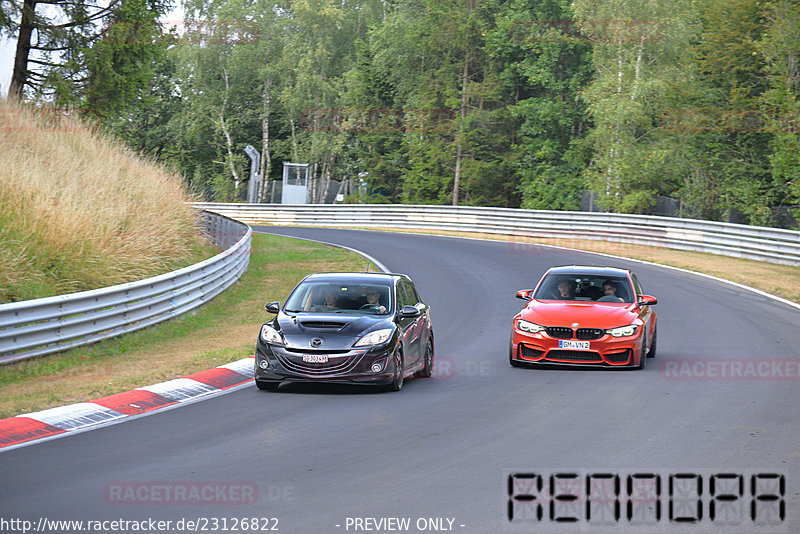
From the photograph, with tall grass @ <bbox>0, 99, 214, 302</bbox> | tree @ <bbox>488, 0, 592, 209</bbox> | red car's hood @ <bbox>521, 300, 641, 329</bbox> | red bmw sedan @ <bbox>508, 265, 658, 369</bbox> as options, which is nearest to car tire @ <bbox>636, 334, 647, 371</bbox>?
red bmw sedan @ <bbox>508, 265, 658, 369</bbox>

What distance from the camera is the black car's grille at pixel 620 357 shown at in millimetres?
14875

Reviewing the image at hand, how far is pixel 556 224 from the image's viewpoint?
45094 mm

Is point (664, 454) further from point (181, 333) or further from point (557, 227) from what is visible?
point (557, 227)

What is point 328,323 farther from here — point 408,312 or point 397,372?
point 408,312

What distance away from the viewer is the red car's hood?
15.0 meters

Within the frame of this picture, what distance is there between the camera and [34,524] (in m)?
6.59

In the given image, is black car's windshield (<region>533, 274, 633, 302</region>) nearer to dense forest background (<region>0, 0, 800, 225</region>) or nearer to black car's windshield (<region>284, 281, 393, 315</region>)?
black car's windshield (<region>284, 281, 393, 315</region>)

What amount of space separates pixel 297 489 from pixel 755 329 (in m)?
14.3

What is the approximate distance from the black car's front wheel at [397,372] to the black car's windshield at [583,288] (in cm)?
396

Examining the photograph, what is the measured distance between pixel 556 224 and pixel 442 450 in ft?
120

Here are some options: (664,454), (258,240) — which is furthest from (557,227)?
(664,454)

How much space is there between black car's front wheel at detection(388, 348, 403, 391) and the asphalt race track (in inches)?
9.7

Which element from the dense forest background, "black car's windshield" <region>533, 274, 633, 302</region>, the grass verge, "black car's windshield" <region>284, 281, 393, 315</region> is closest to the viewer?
the grass verge

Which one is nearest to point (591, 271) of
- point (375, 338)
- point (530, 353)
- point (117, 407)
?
point (530, 353)
